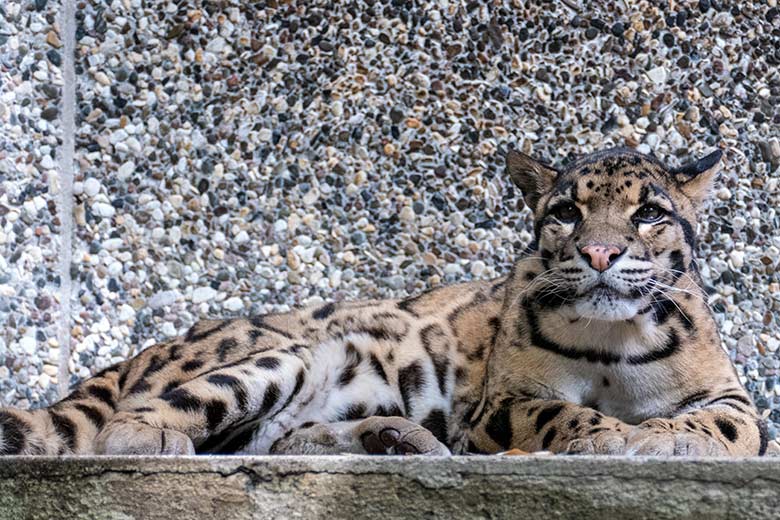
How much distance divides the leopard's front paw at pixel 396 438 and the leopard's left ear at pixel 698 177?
1150mm

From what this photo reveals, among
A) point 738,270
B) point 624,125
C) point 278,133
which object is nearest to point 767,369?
point 738,270

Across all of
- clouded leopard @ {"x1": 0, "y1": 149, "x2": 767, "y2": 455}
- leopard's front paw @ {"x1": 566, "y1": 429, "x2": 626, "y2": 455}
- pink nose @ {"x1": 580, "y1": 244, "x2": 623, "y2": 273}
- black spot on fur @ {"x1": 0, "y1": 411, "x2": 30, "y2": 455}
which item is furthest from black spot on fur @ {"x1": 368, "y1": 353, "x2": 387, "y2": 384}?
black spot on fur @ {"x1": 0, "y1": 411, "x2": 30, "y2": 455}

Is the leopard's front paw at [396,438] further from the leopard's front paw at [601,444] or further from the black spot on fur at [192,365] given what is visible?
the black spot on fur at [192,365]

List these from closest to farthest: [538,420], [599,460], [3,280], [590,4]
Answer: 1. [599,460]
2. [538,420]
3. [3,280]
4. [590,4]

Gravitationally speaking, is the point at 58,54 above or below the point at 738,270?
above

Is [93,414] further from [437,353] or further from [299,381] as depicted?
[437,353]

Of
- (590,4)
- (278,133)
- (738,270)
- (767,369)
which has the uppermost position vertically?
(590,4)

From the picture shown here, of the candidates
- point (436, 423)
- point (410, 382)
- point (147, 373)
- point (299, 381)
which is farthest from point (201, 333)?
point (436, 423)

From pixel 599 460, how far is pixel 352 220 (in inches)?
108

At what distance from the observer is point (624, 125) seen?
4.98 m

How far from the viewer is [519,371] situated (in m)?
3.94

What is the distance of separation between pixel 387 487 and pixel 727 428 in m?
1.41

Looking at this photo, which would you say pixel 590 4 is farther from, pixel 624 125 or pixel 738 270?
pixel 738 270

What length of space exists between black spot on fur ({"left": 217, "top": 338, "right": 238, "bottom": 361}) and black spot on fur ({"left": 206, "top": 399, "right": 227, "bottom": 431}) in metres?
0.33
